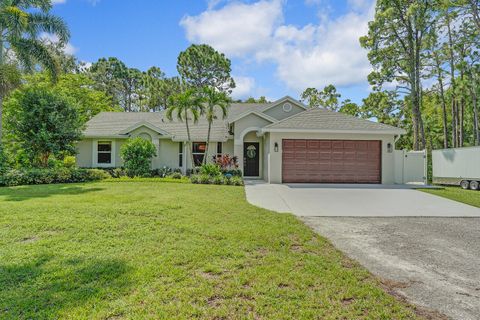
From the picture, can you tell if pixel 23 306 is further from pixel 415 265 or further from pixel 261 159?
pixel 261 159

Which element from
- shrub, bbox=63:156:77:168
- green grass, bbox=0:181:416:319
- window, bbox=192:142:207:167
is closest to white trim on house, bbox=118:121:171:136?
window, bbox=192:142:207:167

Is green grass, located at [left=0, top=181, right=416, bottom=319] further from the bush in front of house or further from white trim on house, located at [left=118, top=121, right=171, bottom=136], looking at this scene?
white trim on house, located at [left=118, top=121, right=171, bottom=136]

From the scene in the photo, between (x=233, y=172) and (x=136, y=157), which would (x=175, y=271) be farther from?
(x=136, y=157)

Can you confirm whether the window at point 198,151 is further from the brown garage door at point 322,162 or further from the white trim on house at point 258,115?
the brown garage door at point 322,162

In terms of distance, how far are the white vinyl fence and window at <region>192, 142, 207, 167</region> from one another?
11.6m

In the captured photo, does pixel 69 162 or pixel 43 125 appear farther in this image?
pixel 69 162

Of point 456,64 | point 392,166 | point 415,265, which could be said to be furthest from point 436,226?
point 456,64

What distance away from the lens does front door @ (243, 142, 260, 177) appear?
18.4 metres

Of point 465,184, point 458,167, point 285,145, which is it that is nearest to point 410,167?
point 458,167

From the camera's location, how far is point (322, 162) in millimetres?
15383

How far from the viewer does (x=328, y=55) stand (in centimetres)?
Answer: 2159

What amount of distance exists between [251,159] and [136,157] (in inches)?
277

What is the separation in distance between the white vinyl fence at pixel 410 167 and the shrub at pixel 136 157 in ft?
46.6

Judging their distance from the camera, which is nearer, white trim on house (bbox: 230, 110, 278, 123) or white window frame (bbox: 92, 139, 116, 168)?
white trim on house (bbox: 230, 110, 278, 123)
